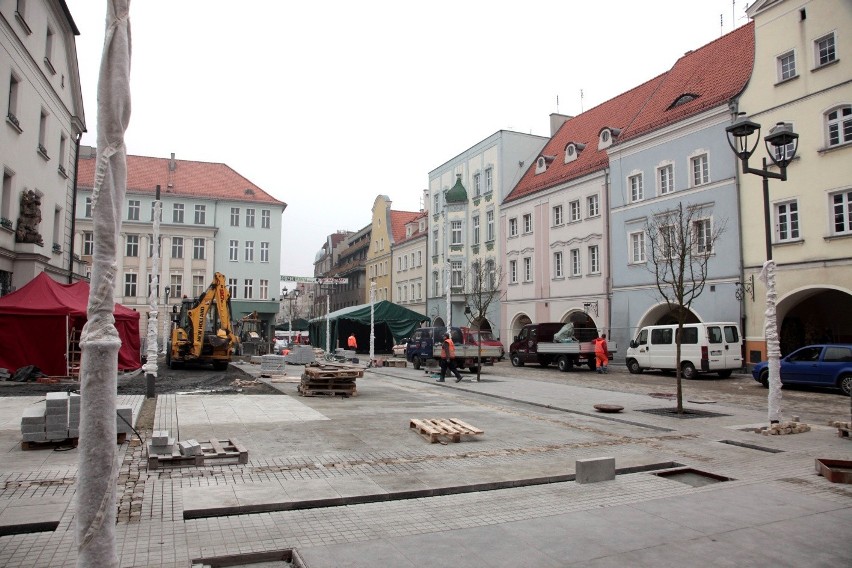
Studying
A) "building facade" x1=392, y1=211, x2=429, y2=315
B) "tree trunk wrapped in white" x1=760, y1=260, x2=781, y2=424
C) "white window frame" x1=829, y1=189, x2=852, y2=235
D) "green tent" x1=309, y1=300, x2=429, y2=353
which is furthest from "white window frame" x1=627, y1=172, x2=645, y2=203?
"building facade" x1=392, y1=211, x2=429, y2=315

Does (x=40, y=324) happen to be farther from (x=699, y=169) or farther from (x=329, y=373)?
(x=699, y=169)

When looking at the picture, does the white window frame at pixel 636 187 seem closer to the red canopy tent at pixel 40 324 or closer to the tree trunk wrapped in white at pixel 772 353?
the tree trunk wrapped in white at pixel 772 353

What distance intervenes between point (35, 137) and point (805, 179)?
28857 mm

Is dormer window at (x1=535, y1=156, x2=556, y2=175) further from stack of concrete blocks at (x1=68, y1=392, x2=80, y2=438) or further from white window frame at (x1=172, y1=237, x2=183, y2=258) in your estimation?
stack of concrete blocks at (x1=68, y1=392, x2=80, y2=438)

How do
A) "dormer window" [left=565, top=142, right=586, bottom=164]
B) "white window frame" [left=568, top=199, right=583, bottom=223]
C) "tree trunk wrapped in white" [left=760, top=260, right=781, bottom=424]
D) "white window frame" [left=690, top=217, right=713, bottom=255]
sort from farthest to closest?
1. "dormer window" [left=565, top=142, right=586, bottom=164]
2. "white window frame" [left=568, top=199, right=583, bottom=223]
3. "white window frame" [left=690, top=217, right=713, bottom=255]
4. "tree trunk wrapped in white" [left=760, top=260, right=781, bottom=424]

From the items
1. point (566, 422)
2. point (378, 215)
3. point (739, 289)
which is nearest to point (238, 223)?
point (378, 215)

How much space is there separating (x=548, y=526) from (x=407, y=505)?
1.58 m

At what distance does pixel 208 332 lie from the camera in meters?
26.9

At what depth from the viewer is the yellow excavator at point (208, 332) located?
26.4 metres

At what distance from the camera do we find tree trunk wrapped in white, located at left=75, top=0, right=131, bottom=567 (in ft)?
9.73

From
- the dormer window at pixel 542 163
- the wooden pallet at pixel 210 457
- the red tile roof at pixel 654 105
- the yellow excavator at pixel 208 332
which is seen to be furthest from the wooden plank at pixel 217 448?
the dormer window at pixel 542 163

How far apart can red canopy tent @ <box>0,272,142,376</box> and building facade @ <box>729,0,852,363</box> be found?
24967 mm

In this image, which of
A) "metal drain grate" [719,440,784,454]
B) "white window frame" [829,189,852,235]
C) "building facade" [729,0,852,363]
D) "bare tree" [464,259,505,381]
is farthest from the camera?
"bare tree" [464,259,505,381]

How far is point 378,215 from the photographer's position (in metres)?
69.2
